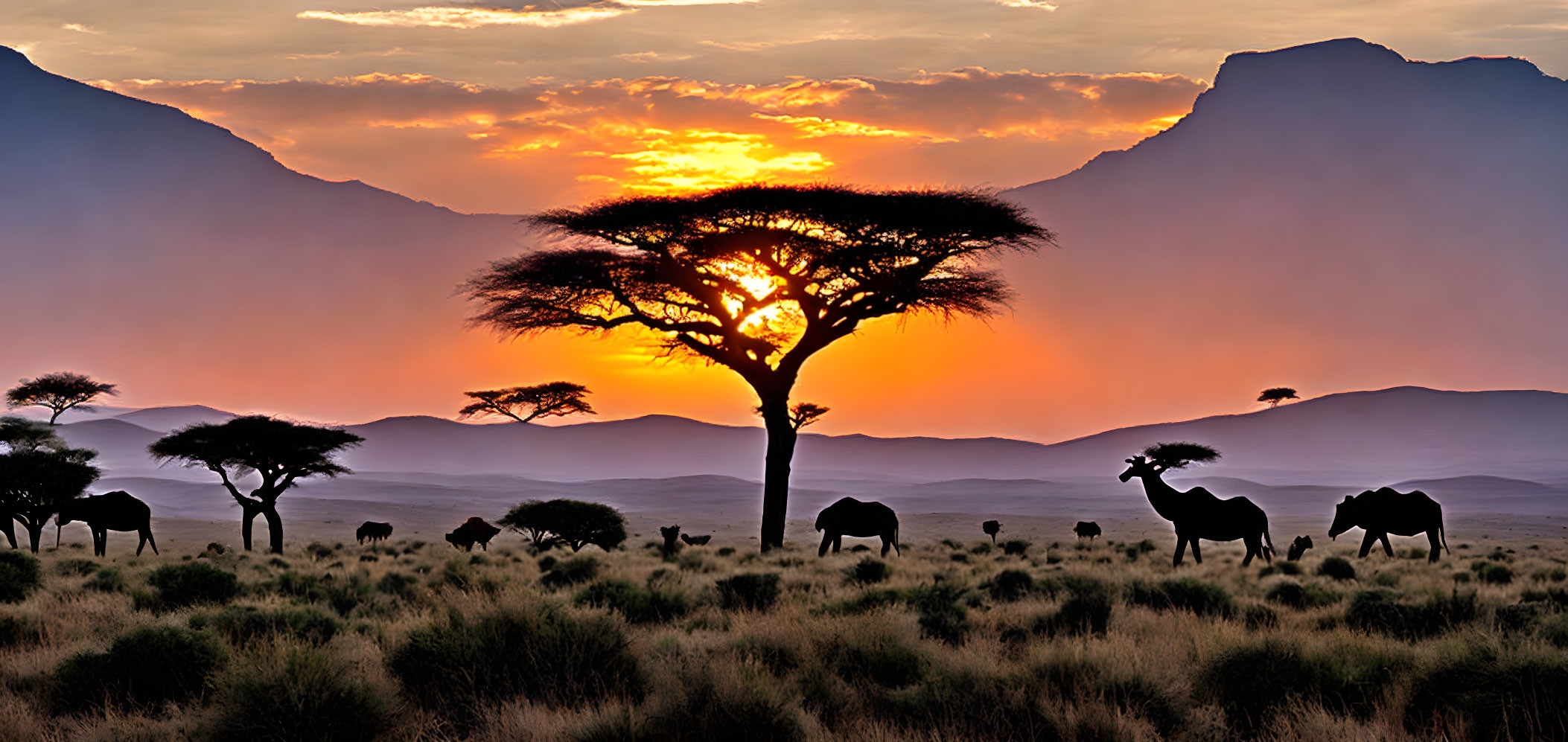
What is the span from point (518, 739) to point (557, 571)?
45.7 feet

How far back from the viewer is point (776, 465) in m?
34.8

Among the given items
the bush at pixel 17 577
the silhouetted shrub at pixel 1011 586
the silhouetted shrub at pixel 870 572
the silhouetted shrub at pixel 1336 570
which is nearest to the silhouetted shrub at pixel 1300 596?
the silhouetted shrub at pixel 1011 586

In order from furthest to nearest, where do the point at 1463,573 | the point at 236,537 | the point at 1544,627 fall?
the point at 236,537 < the point at 1463,573 < the point at 1544,627

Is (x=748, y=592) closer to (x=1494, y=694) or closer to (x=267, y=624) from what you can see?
(x=267, y=624)

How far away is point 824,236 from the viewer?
1293 inches

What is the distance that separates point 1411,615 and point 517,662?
10.7m

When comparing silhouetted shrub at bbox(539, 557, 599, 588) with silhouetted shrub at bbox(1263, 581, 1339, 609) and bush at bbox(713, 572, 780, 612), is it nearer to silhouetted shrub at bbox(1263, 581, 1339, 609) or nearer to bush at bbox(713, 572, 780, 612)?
bush at bbox(713, 572, 780, 612)

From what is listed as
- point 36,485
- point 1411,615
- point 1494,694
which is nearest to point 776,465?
point 1411,615

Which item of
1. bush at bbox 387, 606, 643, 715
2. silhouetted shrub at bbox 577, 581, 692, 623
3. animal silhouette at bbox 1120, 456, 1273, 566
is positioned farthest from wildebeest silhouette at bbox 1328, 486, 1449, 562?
bush at bbox 387, 606, 643, 715

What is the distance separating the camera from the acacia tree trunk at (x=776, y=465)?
34.5m

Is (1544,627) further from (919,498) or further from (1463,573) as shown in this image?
(919,498)

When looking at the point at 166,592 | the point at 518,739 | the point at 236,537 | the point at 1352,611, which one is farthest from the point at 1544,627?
the point at 236,537

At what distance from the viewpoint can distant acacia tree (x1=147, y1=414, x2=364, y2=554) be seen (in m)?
43.4

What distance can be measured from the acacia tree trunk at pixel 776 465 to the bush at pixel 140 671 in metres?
24.5
